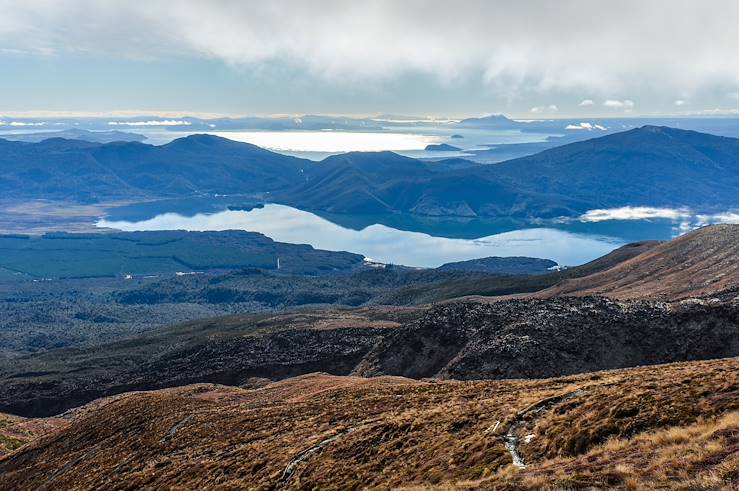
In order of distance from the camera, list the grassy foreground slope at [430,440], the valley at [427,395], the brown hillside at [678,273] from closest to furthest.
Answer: the grassy foreground slope at [430,440] < the valley at [427,395] < the brown hillside at [678,273]

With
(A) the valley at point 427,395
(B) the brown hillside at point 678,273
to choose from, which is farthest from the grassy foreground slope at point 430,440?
(B) the brown hillside at point 678,273

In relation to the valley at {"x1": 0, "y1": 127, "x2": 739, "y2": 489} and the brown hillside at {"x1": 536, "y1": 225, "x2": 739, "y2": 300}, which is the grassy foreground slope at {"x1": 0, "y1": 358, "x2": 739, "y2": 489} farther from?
the brown hillside at {"x1": 536, "y1": 225, "x2": 739, "y2": 300}

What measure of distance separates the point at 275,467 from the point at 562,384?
16045 mm

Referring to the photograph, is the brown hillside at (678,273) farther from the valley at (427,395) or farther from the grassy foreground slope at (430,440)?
the grassy foreground slope at (430,440)

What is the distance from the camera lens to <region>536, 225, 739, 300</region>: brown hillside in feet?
255

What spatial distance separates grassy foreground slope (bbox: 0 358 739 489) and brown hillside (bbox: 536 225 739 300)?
4306cm

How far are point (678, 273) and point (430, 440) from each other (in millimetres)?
73882

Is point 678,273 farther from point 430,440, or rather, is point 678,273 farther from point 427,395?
point 430,440

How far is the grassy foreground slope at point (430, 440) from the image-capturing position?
19234 millimetres

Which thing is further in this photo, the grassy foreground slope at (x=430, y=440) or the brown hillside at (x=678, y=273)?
the brown hillside at (x=678, y=273)

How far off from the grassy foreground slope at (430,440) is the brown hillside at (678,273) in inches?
1695

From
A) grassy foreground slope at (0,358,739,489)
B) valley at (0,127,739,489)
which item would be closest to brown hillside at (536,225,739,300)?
valley at (0,127,739,489)

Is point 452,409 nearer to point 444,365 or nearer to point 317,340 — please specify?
point 444,365

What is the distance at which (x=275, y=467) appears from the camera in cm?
3042
